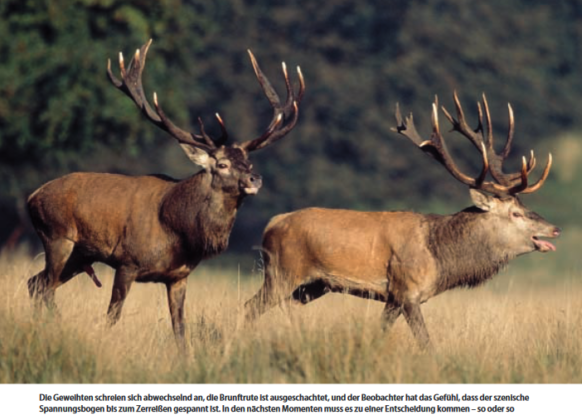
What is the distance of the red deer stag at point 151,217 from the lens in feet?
30.4

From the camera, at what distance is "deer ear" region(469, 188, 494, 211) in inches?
390

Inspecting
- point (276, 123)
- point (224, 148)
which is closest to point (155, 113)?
point (224, 148)

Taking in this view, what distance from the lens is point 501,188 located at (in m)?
9.90

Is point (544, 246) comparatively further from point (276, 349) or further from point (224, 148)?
point (276, 349)

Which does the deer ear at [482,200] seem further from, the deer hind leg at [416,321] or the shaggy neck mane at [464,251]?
the deer hind leg at [416,321]

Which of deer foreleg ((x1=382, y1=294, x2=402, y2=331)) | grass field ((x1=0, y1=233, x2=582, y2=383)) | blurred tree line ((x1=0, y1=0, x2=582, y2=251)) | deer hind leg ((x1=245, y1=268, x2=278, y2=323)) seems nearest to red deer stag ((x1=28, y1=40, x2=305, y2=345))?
grass field ((x1=0, y1=233, x2=582, y2=383))

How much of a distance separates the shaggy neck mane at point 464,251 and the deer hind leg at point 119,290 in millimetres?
2342

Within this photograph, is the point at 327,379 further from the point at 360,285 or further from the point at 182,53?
the point at 182,53

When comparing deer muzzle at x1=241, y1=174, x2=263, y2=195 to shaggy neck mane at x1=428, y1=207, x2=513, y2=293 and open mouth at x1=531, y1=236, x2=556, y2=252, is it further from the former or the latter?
open mouth at x1=531, y1=236, x2=556, y2=252

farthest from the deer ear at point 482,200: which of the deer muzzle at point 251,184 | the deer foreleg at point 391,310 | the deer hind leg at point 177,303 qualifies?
the deer hind leg at point 177,303

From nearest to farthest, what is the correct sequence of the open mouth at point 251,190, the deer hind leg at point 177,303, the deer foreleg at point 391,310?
the open mouth at point 251,190 → the deer hind leg at point 177,303 → the deer foreleg at point 391,310

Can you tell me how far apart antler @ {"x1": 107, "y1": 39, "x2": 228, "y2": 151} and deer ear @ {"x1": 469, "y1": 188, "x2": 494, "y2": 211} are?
6.56ft

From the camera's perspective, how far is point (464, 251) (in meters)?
9.91

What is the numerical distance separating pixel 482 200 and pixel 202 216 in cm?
224
